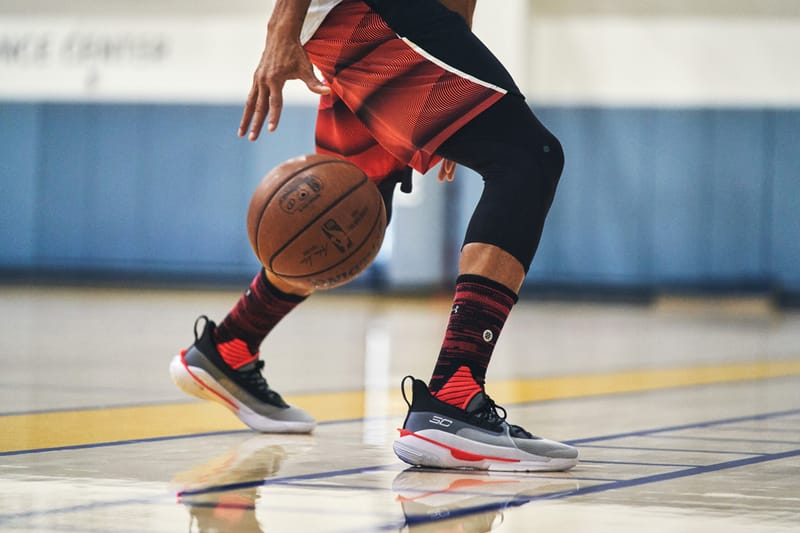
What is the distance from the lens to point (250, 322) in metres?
2.93

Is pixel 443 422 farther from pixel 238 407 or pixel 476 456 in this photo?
pixel 238 407

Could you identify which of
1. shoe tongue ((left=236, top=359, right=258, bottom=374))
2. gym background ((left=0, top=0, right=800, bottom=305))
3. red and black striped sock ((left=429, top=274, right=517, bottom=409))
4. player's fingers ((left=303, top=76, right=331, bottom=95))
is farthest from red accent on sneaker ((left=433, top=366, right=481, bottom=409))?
gym background ((left=0, top=0, right=800, bottom=305))

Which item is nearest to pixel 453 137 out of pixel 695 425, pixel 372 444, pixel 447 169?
pixel 447 169

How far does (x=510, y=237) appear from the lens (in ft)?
7.84

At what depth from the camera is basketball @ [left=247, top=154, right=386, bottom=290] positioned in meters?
2.48

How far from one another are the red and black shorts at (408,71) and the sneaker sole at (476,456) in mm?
549

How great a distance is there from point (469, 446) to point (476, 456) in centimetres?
2

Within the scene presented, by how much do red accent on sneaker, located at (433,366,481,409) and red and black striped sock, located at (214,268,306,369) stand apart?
63 cm

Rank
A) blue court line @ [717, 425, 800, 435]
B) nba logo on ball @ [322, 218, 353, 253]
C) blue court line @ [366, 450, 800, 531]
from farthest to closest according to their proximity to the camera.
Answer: blue court line @ [717, 425, 800, 435], nba logo on ball @ [322, 218, 353, 253], blue court line @ [366, 450, 800, 531]

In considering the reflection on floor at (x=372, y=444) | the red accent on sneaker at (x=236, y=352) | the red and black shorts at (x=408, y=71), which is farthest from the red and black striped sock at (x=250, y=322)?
the red and black shorts at (x=408, y=71)

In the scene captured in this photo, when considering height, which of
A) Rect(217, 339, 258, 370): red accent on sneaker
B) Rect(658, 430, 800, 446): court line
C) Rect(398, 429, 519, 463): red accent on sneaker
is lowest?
Rect(398, 429, 519, 463): red accent on sneaker

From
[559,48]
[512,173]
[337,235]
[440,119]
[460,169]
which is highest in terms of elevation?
[559,48]

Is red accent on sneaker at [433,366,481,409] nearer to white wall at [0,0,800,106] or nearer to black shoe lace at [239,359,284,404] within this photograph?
black shoe lace at [239,359,284,404]

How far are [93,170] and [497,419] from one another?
13.1 metres
